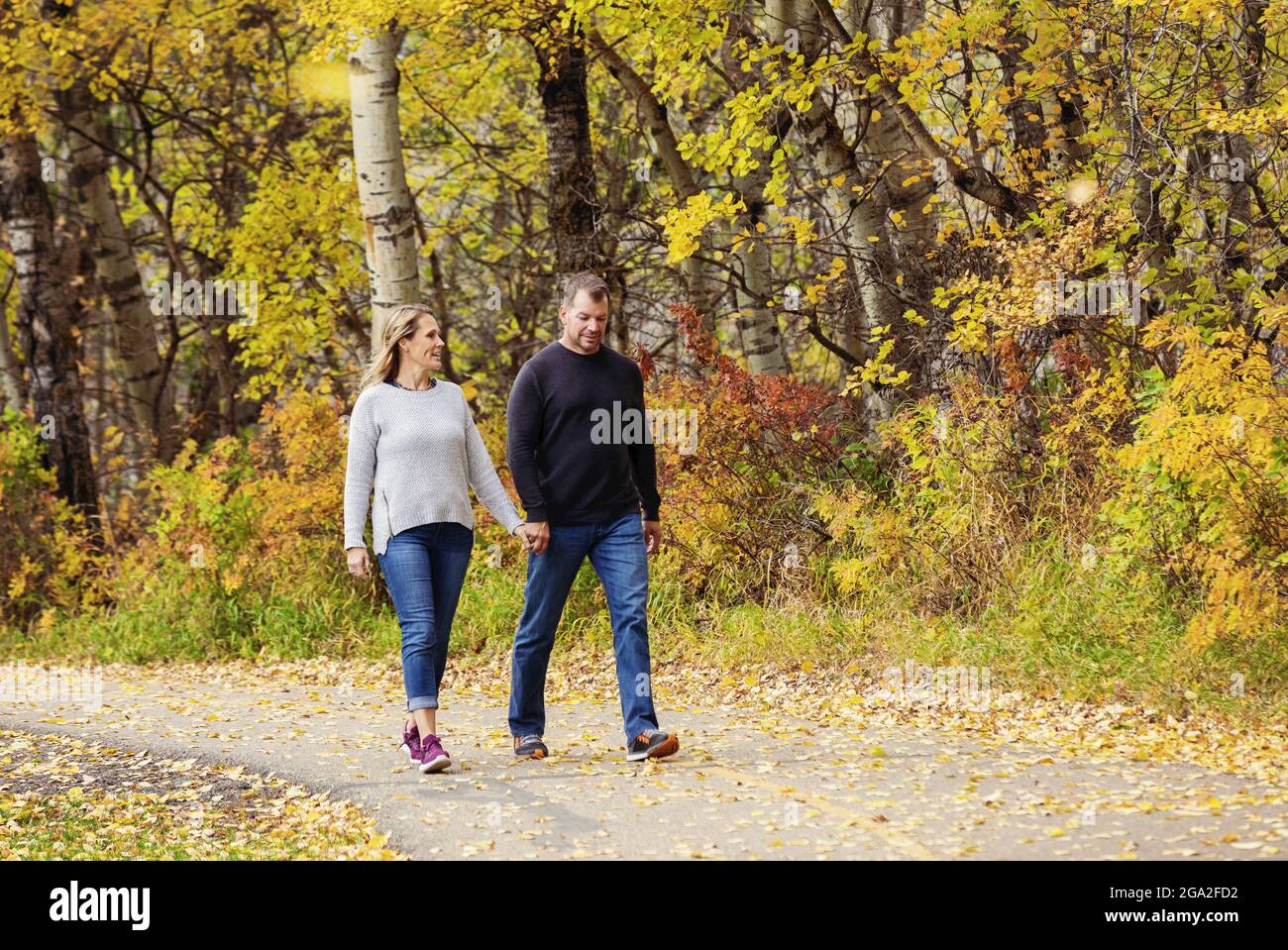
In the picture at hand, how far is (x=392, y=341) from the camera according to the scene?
273 inches

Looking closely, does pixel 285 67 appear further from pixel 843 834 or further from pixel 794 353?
pixel 843 834

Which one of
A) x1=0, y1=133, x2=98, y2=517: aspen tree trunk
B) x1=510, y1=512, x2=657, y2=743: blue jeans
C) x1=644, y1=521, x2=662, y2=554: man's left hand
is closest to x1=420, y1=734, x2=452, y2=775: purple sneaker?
x1=510, y1=512, x2=657, y2=743: blue jeans

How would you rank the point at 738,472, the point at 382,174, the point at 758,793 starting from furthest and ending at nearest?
1. the point at 382,174
2. the point at 738,472
3. the point at 758,793

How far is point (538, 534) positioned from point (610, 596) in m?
0.47

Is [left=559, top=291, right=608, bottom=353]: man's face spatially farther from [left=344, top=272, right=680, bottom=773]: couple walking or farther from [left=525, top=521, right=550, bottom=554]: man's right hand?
[left=525, top=521, right=550, bottom=554]: man's right hand

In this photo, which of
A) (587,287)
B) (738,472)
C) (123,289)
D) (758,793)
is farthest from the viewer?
(123,289)

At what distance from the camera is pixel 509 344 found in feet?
54.4

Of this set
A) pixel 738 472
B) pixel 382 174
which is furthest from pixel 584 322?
pixel 382 174

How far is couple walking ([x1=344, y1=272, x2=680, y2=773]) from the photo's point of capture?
22.5 feet

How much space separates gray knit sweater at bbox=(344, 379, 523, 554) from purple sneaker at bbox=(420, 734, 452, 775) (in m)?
0.91

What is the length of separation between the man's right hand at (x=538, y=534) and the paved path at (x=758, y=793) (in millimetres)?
1058

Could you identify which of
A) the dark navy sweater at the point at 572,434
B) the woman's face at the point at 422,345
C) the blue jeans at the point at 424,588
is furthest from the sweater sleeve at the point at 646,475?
the woman's face at the point at 422,345

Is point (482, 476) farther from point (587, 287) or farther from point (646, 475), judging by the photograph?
point (587, 287)
